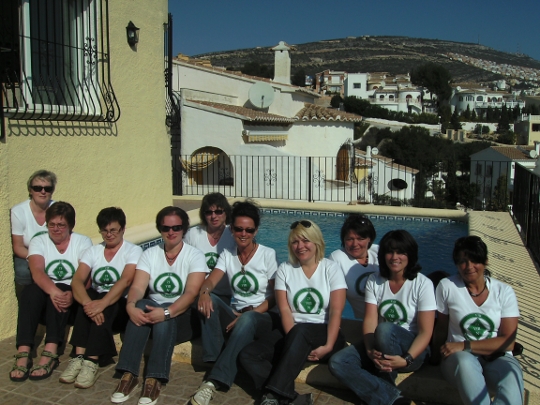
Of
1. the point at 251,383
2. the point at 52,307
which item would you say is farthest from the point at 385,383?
the point at 52,307

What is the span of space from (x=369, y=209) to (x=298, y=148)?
35.9ft

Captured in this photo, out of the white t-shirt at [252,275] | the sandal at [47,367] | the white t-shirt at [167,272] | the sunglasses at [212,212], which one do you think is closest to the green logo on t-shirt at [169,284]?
the white t-shirt at [167,272]

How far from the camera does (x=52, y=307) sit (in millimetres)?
3680

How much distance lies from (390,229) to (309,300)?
660 centimetres

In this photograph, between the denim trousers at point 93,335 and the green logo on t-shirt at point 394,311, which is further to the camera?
the denim trousers at point 93,335

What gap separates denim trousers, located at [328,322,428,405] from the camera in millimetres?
3074

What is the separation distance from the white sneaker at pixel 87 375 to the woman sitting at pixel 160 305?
0.25 meters

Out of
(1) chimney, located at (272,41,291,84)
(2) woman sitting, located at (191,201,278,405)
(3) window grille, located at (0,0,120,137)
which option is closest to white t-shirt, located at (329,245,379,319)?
(2) woman sitting, located at (191,201,278,405)

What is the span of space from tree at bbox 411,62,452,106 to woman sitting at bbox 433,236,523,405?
319 ft

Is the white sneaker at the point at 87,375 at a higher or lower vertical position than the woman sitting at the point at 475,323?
lower

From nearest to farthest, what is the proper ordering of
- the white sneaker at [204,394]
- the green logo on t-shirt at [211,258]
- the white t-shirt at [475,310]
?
the white t-shirt at [475,310] < the white sneaker at [204,394] < the green logo on t-shirt at [211,258]

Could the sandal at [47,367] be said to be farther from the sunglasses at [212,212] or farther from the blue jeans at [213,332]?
the sunglasses at [212,212]

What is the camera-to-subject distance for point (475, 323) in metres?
3.09

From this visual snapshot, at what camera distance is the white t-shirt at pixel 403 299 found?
3221mm
